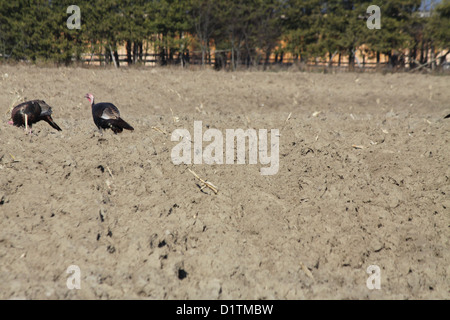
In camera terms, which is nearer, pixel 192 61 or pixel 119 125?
pixel 119 125

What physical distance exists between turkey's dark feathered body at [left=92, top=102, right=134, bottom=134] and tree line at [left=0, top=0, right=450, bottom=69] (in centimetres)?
1221

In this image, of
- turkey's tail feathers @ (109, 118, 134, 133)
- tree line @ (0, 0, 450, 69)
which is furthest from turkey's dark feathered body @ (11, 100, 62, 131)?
tree line @ (0, 0, 450, 69)

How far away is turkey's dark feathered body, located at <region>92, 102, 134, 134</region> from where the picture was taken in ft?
18.9

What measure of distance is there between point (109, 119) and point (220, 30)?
52.8 ft

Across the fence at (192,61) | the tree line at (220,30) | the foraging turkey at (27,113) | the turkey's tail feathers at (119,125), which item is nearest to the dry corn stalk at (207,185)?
the turkey's tail feathers at (119,125)

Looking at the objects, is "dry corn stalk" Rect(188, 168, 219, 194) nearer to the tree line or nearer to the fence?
the fence

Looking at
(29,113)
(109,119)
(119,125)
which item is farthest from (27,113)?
(119,125)

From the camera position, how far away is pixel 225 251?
153 inches

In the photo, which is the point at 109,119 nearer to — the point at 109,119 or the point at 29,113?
the point at 109,119

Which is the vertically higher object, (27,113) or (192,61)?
(192,61)

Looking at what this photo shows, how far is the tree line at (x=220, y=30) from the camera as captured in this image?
1617cm

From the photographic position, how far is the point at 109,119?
5742 millimetres

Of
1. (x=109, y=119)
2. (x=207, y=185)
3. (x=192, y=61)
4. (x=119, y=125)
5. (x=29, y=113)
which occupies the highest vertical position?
(x=192, y=61)
